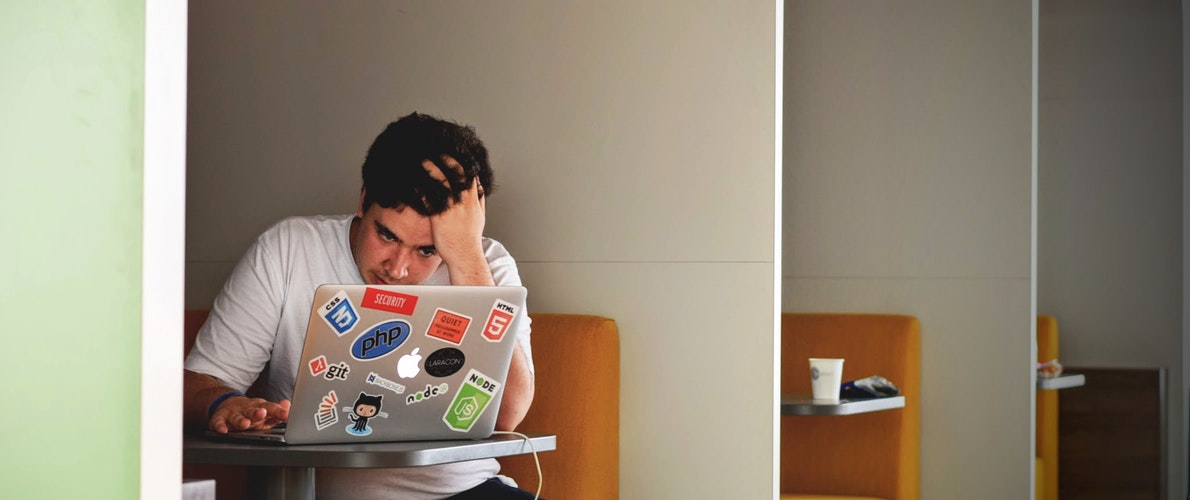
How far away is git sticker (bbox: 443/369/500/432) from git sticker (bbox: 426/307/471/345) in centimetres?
6

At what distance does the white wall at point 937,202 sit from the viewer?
4168 millimetres

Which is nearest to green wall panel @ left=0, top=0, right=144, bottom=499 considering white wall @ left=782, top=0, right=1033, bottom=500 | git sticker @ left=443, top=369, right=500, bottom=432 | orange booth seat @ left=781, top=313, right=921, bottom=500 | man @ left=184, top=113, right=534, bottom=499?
git sticker @ left=443, top=369, right=500, bottom=432

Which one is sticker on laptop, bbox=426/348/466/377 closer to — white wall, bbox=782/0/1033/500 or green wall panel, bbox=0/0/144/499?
green wall panel, bbox=0/0/144/499

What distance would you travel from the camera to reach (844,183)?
4.28m

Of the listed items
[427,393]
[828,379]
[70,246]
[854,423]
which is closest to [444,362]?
[427,393]

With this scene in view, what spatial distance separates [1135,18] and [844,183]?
227cm

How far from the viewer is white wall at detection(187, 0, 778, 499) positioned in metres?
2.86

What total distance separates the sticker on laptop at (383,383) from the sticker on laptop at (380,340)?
0.03 meters

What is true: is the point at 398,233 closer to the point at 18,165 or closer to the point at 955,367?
the point at 18,165

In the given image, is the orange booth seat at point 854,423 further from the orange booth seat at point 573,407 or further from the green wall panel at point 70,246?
the green wall panel at point 70,246

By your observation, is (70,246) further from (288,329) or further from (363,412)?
(288,329)

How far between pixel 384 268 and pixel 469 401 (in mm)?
735

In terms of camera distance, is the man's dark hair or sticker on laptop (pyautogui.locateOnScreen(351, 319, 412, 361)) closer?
sticker on laptop (pyautogui.locateOnScreen(351, 319, 412, 361))

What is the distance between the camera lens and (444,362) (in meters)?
1.92
